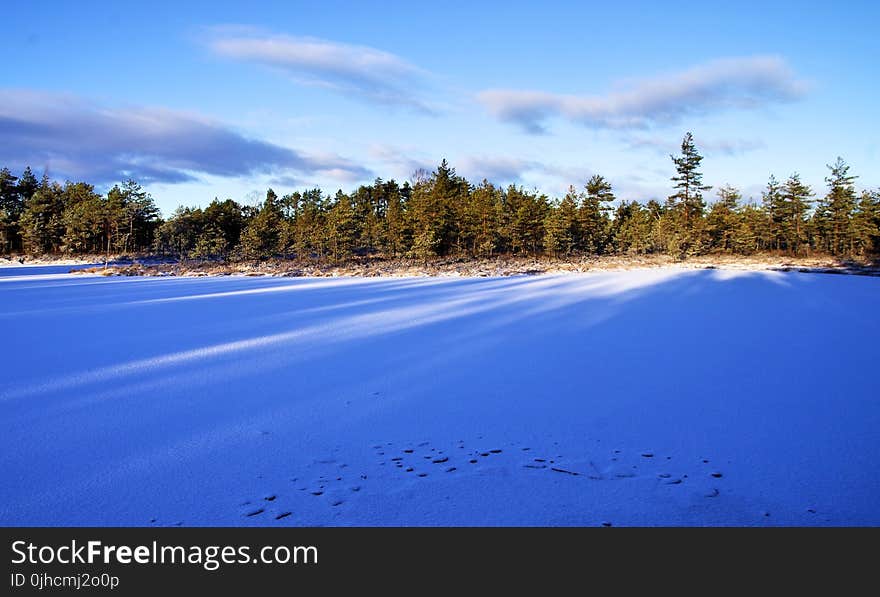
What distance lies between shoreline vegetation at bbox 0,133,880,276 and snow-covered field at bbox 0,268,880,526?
22.6 m

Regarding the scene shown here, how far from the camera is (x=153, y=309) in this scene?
962cm

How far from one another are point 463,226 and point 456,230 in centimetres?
61

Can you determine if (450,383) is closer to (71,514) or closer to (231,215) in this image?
(71,514)

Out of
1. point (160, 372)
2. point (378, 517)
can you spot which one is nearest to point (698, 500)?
point (378, 517)

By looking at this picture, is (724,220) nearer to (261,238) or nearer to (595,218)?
(595,218)

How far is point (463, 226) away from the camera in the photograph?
35.0 meters

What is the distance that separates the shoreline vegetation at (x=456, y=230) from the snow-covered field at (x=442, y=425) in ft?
74.3

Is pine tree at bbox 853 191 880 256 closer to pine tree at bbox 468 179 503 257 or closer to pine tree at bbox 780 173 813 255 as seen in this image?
pine tree at bbox 780 173 813 255

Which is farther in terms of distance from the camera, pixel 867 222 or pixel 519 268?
pixel 867 222

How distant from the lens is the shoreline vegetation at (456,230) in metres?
31.8

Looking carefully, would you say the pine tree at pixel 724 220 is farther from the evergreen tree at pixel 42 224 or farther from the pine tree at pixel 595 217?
the evergreen tree at pixel 42 224

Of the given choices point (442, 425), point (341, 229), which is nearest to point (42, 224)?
point (341, 229)

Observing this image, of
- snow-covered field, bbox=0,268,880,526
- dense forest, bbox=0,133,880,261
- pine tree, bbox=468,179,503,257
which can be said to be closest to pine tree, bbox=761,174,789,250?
dense forest, bbox=0,133,880,261

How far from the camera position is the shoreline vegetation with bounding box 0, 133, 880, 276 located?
104 ft
